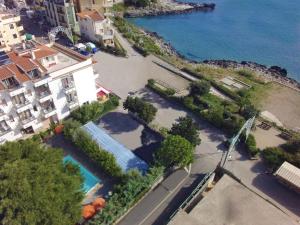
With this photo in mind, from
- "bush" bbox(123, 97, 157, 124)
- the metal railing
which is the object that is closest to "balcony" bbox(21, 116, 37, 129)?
"bush" bbox(123, 97, 157, 124)

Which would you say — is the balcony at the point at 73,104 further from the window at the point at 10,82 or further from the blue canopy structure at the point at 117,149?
the window at the point at 10,82

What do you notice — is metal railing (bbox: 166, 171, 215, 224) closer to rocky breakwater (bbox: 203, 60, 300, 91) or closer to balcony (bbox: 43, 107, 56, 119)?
balcony (bbox: 43, 107, 56, 119)

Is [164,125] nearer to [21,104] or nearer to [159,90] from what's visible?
[159,90]

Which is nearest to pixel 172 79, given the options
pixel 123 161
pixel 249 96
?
pixel 249 96

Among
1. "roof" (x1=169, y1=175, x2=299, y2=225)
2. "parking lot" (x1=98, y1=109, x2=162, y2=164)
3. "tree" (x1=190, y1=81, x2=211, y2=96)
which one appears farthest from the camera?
"tree" (x1=190, y1=81, x2=211, y2=96)

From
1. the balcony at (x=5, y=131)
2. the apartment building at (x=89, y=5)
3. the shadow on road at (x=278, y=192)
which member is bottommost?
the shadow on road at (x=278, y=192)

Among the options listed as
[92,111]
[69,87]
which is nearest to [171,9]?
[92,111]

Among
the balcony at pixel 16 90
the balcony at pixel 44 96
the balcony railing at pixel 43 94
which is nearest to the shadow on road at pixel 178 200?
the balcony at pixel 44 96
